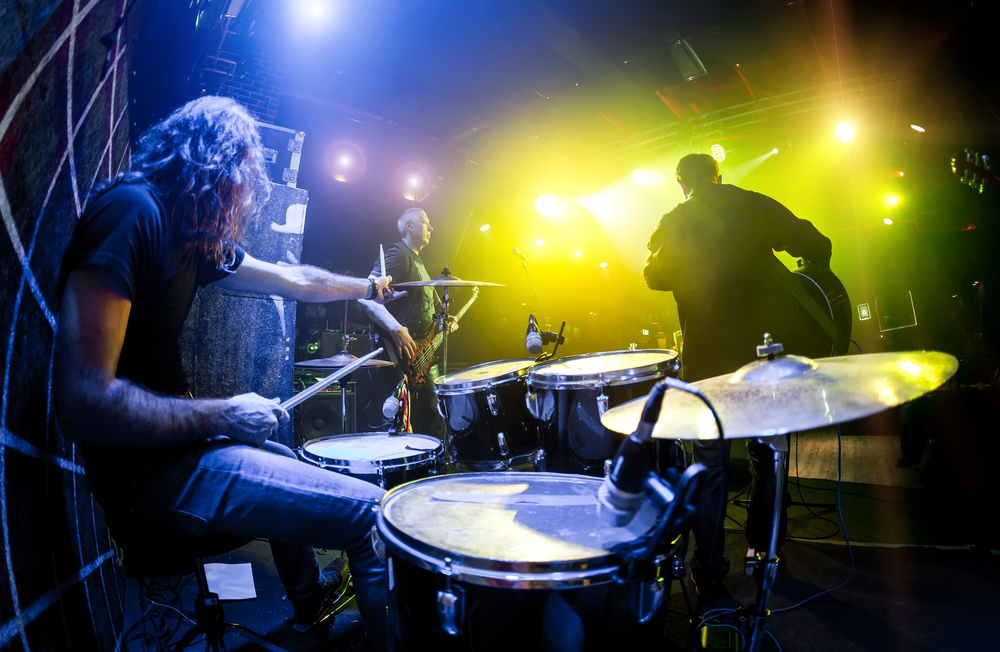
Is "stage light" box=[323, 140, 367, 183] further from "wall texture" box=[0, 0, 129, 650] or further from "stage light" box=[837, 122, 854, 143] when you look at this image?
"stage light" box=[837, 122, 854, 143]

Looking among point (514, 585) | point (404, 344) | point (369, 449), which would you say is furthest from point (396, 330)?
point (514, 585)

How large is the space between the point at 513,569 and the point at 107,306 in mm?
1154

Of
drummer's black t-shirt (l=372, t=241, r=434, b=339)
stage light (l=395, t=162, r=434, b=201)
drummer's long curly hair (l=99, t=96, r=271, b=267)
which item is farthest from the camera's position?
stage light (l=395, t=162, r=434, b=201)

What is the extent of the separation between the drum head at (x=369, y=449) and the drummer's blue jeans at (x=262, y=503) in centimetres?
70

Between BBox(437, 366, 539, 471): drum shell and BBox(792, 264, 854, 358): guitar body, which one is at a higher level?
BBox(792, 264, 854, 358): guitar body

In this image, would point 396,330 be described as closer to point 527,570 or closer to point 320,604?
point 320,604

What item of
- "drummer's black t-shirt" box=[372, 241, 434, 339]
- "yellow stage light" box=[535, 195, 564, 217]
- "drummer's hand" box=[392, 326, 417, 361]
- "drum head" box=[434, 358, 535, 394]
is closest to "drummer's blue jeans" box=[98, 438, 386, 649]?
"drum head" box=[434, 358, 535, 394]

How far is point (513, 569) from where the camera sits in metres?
0.89

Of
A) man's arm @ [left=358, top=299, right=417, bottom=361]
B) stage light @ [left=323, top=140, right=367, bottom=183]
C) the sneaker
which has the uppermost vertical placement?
stage light @ [left=323, top=140, right=367, bottom=183]

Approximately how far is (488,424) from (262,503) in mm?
1734

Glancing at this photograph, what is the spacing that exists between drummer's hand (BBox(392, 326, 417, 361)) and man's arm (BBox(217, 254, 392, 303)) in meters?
1.94

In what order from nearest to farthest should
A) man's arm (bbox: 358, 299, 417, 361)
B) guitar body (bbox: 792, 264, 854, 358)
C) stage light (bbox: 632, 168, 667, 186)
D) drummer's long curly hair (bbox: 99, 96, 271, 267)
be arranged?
1. drummer's long curly hair (bbox: 99, 96, 271, 267)
2. guitar body (bbox: 792, 264, 854, 358)
3. man's arm (bbox: 358, 299, 417, 361)
4. stage light (bbox: 632, 168, 667, 186)

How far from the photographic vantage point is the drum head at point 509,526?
2.95ft

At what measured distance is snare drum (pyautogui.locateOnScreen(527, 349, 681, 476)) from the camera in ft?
7.43
